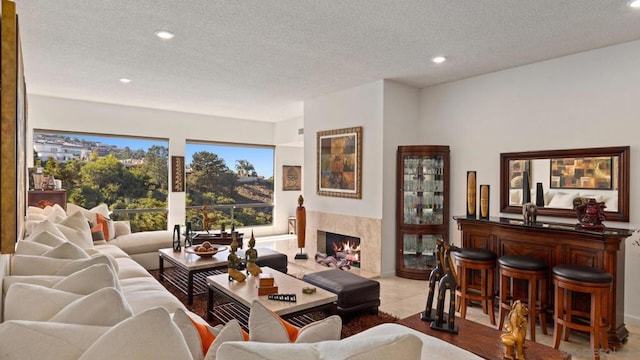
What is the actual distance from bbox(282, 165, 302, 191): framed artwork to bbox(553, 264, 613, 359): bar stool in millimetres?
6687

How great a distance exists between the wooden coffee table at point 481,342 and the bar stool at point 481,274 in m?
1.47

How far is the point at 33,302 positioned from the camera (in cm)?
141

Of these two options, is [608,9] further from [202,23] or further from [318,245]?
[318,245]

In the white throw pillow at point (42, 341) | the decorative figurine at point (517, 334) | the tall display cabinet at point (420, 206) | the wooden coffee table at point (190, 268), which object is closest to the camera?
the white throw pillow at point (42, 341)

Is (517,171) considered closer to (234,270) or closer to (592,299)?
(592,299)

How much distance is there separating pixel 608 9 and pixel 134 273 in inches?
180

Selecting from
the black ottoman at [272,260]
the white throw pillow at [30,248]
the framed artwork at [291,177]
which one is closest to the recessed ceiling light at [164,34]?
the white throw pillow at [30,248]

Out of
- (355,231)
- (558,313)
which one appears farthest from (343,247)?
(558,313)

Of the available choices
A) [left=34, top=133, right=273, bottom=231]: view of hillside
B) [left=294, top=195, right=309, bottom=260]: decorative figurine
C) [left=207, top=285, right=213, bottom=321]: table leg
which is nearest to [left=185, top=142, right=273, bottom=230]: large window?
[left=34, top=133, right=273, bottom=231]: view of hillside

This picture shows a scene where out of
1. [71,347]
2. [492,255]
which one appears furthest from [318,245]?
[71,347]

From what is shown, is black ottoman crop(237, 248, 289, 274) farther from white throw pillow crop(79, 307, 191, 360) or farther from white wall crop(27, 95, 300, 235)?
white wall crop(27, 95, 300, 235)

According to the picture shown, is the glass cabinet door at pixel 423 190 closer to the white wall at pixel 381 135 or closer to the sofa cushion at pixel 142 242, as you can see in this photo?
the white wall at pixel 381 135

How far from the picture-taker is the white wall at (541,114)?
3549mm

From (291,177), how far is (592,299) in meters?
7.01
